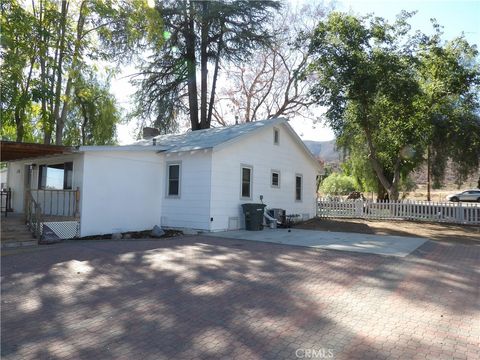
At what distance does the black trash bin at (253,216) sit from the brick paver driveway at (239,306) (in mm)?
5656

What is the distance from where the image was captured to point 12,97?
17.6 metres

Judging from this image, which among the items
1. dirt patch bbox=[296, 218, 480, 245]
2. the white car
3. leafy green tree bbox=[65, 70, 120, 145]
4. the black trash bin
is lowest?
dirt patch bbox=[296, 218, 480, 245]

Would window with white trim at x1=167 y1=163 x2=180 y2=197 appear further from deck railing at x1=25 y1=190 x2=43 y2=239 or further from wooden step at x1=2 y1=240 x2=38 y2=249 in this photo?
wooden step at x1=2 y1=240 x2=38 y2=249

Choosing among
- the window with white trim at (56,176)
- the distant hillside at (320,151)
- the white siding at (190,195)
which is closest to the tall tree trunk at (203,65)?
the white siding at (190,195)

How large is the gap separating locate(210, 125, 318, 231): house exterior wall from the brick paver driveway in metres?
5.27

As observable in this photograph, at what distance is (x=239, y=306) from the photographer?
568cm

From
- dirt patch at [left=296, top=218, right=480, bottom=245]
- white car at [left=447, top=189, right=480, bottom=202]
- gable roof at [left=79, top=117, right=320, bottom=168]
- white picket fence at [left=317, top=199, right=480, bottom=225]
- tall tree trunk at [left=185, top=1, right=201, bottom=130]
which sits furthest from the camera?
white car at [left=447, top=189, right=480, bottom=202]

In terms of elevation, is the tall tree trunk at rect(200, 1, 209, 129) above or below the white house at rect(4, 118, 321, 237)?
above

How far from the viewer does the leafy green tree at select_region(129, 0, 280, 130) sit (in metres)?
24.9

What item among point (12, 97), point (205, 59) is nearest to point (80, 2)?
point (12, 97)

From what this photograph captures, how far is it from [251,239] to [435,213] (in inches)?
500

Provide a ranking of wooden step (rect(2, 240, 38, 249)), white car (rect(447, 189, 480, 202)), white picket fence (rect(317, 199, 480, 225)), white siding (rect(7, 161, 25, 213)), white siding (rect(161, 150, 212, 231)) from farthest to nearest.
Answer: white car (rect(447, 189, 480, 202)) → white picket fence (rect(317, 199, 480, 225)) → white siding (rect(7, 161, 25, 213)) → white siding (rect(161, 150, 212, 231)) → wooden step (rect(2, 240, 38, 249))

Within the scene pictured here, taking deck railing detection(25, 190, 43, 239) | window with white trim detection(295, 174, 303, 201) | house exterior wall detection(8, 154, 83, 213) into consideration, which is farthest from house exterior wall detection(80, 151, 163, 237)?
window with white trim detection(295, 174, 303, 201)

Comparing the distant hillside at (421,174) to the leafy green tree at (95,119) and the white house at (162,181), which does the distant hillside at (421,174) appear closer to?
the white house at (162,181)
